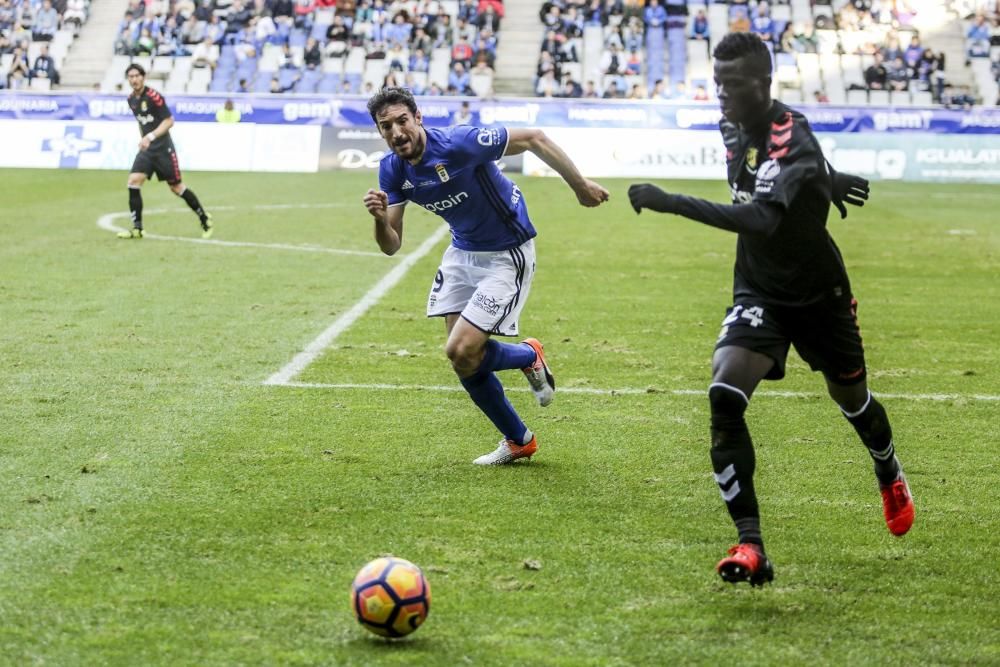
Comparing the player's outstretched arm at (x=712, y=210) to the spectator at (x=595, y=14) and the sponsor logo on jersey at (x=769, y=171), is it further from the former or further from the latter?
the spectator at (x=595, y=14)

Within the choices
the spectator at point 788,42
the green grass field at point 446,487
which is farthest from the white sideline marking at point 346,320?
the spectator at point 788,42

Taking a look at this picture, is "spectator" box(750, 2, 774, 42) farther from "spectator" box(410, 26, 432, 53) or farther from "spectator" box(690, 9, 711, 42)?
"spectator" box(410, 26, 432, 53)

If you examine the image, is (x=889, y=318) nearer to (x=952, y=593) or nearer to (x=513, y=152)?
(x=513, y=152)

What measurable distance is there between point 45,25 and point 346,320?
35.8 m

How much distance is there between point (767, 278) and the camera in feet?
18.1

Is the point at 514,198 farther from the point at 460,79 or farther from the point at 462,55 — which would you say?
the point at 462,55

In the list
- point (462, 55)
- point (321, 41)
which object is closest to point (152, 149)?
point (462, 55)

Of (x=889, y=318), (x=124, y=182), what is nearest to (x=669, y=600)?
(x=889, y=318)

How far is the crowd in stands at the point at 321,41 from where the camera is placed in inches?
1565

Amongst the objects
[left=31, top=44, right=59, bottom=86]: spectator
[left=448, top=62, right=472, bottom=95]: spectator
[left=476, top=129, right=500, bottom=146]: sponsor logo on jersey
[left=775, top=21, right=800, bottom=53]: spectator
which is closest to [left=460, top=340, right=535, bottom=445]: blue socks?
[left=476, top=129, right=500, bottom=146]: sponsor logo on jersey

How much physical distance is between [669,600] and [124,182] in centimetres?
2434

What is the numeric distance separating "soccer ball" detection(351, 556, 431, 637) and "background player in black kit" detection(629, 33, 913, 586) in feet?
3.98

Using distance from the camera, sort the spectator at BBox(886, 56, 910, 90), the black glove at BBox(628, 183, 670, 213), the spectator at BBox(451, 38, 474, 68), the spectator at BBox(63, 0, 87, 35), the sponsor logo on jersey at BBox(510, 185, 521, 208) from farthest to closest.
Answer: the spectator at BBox(63, 0, 87, 35)
the spectator at BBox(451, 38, 474, 68)
the spectator at BBox(886, 56, 910, 90)
the sponsor logo on jersey at BBox(510, 185, 521, 208)
the black glove at BBox(628, 183, 670, 213)

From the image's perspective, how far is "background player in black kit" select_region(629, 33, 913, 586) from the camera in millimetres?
5141
